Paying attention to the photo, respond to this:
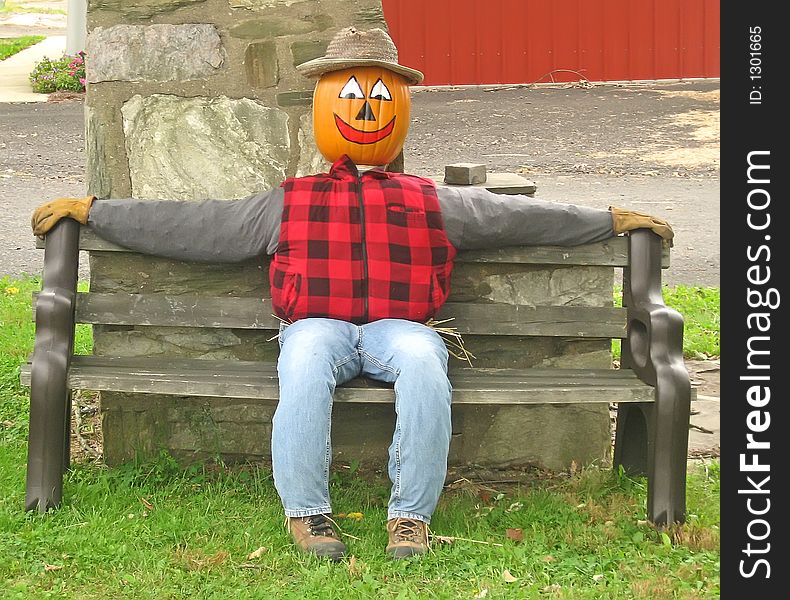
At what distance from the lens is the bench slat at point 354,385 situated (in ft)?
11.7

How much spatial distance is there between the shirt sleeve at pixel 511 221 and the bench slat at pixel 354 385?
1.44 ft

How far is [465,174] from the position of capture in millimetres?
4246

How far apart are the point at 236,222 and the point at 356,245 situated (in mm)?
401

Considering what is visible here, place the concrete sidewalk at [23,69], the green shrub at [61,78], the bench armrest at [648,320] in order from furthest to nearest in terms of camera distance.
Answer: the green shrub at [61,78] < the concrete sidewalk at [23,69] < the bench armrest at [648,320]

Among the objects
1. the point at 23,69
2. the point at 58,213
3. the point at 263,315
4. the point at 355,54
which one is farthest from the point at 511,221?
the point at 23,69

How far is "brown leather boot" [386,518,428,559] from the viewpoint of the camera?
3.38m

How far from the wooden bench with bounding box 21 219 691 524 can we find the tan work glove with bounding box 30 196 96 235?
0.14ft

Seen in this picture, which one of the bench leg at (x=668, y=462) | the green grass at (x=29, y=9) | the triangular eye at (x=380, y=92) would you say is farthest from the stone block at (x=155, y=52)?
the green grass at (x=29, y=9)

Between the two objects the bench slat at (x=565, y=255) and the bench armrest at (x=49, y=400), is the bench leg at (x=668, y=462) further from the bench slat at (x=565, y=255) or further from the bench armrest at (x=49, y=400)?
the bench armrest at (x=49, y=400)

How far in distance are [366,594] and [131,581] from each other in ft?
2.08

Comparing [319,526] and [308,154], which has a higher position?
[308,154]

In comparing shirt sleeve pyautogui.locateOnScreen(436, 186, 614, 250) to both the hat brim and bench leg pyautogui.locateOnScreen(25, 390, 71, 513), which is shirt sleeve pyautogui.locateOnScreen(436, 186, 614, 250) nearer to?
the hat brim

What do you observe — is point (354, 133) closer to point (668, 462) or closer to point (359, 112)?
point (359, 112)
